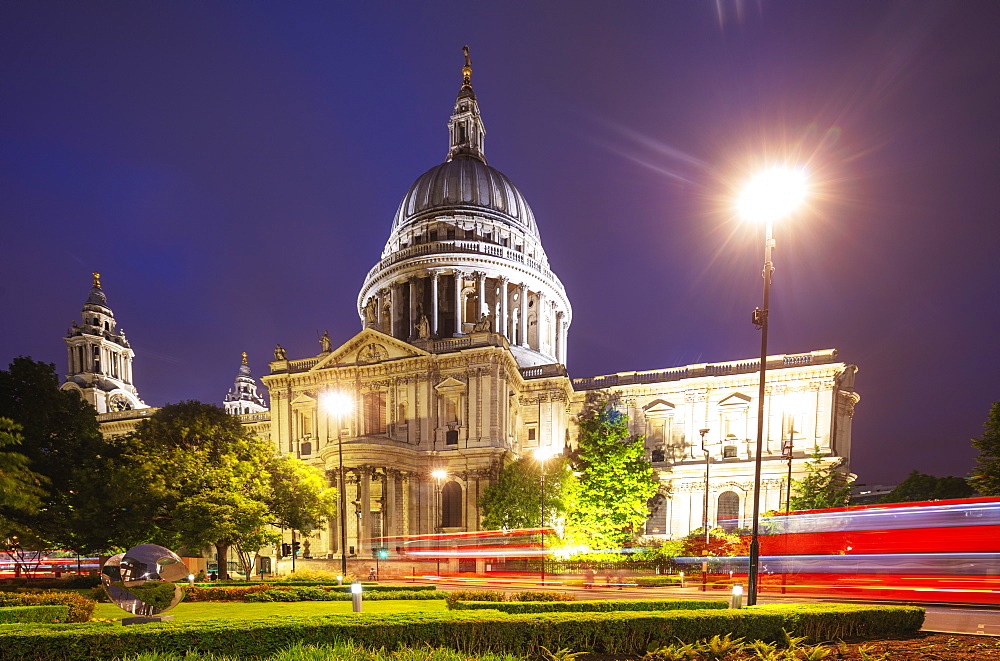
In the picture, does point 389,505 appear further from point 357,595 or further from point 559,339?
point 559,339

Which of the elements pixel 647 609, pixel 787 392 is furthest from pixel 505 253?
pixel 647 609

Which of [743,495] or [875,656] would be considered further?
[743,495]

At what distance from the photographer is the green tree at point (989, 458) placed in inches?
1265

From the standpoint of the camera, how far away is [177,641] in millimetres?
9930

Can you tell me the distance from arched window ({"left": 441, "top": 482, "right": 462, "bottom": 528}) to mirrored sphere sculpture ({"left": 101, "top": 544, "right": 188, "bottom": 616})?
3827 cm

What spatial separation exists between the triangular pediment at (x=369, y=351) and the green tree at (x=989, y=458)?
1673 inches

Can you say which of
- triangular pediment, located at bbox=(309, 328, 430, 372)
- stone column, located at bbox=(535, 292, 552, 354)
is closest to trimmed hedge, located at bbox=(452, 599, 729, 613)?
triangular pediment, located at bbox=(309, 328, 430, 372)

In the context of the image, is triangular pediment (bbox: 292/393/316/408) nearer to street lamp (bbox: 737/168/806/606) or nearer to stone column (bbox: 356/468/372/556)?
stone column (bbox: 356/468/372/556)

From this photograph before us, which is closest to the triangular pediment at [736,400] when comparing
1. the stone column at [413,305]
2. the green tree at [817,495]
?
the green tree at [817,495]

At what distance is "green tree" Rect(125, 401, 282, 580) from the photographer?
90.0ft

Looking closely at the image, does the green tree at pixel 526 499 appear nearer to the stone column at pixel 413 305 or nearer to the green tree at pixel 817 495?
the green tree at pixel 817 495

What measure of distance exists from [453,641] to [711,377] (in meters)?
50.2

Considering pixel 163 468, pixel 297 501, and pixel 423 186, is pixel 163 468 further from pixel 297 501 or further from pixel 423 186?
pixel 423 186

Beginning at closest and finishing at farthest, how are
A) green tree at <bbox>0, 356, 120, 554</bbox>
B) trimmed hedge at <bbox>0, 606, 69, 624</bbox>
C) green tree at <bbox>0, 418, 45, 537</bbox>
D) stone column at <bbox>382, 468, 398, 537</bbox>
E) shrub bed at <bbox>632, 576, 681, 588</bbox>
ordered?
trimmed hedge at <bbox>0, 606, 69, 624</bbox>
green tree at <bbox>0, 418, 45, 537</bbox>
green tree at <bbox>0, 356, 120, 554</bbox>
shrub bed at <bbox>632, 576, 681, 588</bbox>
stone column at <bbox>382, 468, 398, 537</bbox>
